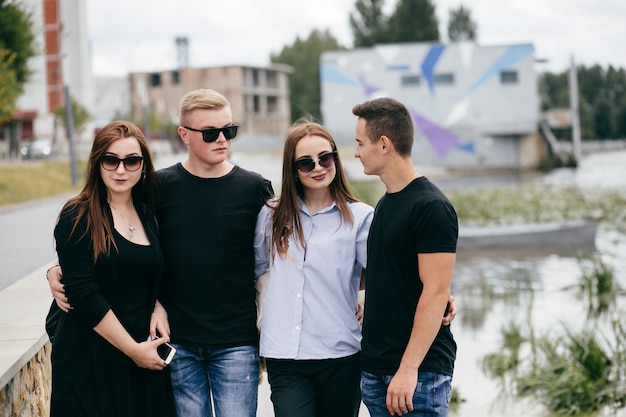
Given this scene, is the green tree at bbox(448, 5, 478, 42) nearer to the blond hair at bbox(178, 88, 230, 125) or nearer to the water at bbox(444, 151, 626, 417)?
the water at bbox(444, 151, 626, 417)

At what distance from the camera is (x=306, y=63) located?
97188mm

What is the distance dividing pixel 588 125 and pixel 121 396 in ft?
362

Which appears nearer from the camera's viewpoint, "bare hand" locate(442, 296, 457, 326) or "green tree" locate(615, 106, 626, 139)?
"bare hand" locate(442, 296, 457, 326)

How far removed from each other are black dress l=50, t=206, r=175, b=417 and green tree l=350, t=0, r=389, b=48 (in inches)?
3009

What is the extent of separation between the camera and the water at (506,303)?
26.1 ft

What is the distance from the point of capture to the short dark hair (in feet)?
10.8

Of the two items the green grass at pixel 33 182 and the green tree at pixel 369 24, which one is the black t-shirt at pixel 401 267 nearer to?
the green grass at pixel 33 182

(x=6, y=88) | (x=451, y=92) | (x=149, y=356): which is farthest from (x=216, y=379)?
(x=451, y=92)

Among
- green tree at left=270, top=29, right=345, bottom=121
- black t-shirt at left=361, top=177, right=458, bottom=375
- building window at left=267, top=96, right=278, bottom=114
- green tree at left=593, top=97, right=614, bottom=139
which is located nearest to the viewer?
black t-shirt at left=361, top=177, right=458, bottom=375

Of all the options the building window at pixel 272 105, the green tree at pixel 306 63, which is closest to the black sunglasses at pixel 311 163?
the green tree at pixel 306 63

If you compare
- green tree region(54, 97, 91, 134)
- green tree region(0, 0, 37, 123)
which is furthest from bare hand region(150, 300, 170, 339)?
green tree region(54, 97, 91, 134)

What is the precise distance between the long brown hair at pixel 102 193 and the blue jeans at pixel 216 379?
2.03ft

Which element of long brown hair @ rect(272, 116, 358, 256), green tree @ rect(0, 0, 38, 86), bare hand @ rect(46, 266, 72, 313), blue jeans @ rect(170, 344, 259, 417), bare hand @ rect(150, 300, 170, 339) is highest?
green tree @ rect(0, 0, 38, 86)

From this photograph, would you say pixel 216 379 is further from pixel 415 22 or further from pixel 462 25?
pixel 462 25
